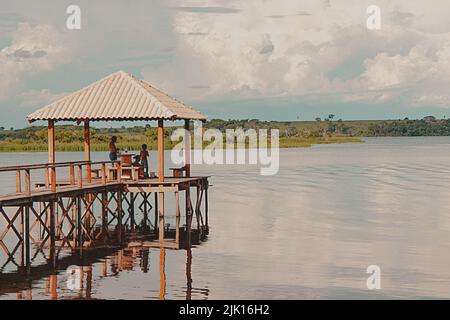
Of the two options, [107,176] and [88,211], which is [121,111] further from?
[88,211]

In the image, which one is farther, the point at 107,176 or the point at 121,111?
the point at 107,176

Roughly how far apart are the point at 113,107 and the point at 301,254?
8684 mm

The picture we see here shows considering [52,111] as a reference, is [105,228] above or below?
below

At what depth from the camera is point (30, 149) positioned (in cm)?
10650

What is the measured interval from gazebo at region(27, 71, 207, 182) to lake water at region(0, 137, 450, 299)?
481 centimetres

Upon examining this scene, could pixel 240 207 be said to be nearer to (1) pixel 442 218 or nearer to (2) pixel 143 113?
(1) pixel 442 218

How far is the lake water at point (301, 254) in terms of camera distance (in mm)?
21156

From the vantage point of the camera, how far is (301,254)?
26.9 meters

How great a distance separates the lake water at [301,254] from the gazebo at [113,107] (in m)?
4.81

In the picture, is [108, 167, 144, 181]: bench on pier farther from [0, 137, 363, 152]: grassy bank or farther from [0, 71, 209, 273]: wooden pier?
[0, 137, 363, 152]: grassy bank

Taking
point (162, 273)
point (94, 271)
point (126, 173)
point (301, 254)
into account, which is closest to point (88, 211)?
point (126, 173)

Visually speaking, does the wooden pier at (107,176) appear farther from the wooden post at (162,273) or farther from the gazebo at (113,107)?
the wooden post at (162,273)
